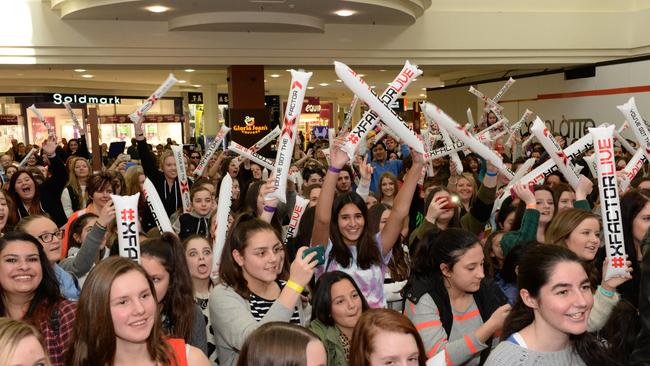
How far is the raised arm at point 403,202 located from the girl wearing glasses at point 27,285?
1932mm

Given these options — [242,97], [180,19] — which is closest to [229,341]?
[180,19]

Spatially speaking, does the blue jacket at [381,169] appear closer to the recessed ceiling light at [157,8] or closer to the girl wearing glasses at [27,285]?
the recessed ceiling light at [157,8]

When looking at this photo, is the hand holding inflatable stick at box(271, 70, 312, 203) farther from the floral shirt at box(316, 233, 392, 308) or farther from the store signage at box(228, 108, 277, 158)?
the store signage at box(228, 108, 277, 158)

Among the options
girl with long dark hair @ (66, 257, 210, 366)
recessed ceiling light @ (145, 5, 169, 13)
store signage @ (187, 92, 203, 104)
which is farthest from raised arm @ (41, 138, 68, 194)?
store signage @ (187, 92, 203, 104)

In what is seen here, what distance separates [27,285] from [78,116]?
2355cm

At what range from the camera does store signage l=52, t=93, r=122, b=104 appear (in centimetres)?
2308

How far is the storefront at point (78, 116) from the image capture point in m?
22.7

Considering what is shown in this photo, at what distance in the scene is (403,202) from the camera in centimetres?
387

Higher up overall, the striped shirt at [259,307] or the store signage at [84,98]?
the store signage at [84,98]

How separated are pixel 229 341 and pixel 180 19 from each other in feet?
32.5

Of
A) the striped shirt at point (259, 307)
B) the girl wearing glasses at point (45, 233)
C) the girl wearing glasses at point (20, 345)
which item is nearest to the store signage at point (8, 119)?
the girl wearing glasses at point (45, 233)

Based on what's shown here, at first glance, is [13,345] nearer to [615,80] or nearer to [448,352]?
[448,352]

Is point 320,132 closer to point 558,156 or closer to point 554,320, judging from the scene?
point 558,156

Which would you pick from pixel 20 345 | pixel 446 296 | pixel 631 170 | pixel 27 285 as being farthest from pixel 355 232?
pixel 631 170
